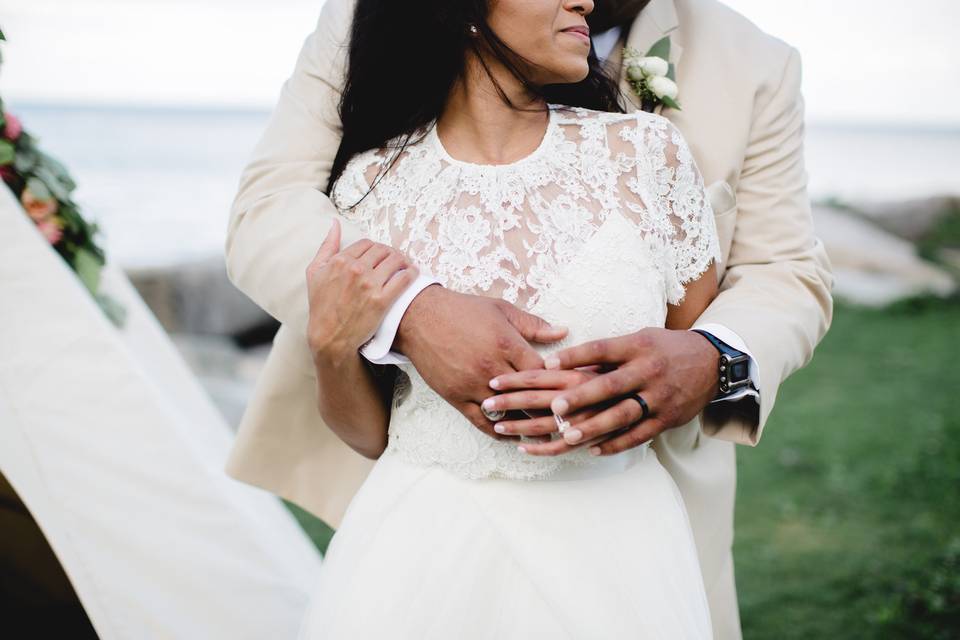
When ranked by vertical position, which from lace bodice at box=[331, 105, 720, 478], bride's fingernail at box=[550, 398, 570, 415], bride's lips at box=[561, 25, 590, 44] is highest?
bride's lips at box=[561, 25, 590, 44]

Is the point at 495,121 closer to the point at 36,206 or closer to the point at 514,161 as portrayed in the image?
the point at 514,161

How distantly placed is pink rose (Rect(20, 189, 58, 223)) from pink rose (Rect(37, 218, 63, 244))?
2 centimetres

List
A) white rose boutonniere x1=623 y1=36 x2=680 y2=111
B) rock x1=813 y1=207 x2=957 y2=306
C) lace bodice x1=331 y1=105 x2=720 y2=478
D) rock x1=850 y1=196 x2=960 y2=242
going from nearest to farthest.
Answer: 1. lace bodice x1=331 y1=105 x2=720 y2=478
2. white rose boutonniere x1=623 y1=36 x2=680 y2=111
3. rock x1=813 y1=207 x2=957 y2=306
4. rock x1=850 y1=196 x2=960 y2=242

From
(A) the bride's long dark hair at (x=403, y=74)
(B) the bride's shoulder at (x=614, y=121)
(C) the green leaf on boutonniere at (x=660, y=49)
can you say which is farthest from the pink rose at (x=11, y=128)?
(C) the green leaf on boutonniere at (x=660, y=49)

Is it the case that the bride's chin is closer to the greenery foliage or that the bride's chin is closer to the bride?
the bride

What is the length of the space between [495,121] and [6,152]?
69.5 inches

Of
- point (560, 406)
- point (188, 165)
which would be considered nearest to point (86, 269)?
point (560, 406)

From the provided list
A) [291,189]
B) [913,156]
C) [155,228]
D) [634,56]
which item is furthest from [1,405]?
[913,156]

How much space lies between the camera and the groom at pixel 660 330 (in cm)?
174

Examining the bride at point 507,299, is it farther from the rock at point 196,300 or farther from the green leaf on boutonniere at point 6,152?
the rock at point 196,300

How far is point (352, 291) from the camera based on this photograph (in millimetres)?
1809

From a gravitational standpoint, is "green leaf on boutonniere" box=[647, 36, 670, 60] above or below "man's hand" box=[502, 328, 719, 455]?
above

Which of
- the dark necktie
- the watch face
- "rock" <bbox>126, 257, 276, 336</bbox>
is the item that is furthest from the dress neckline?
"rock" <bbox>126, 257, 276, 336</bbox>
